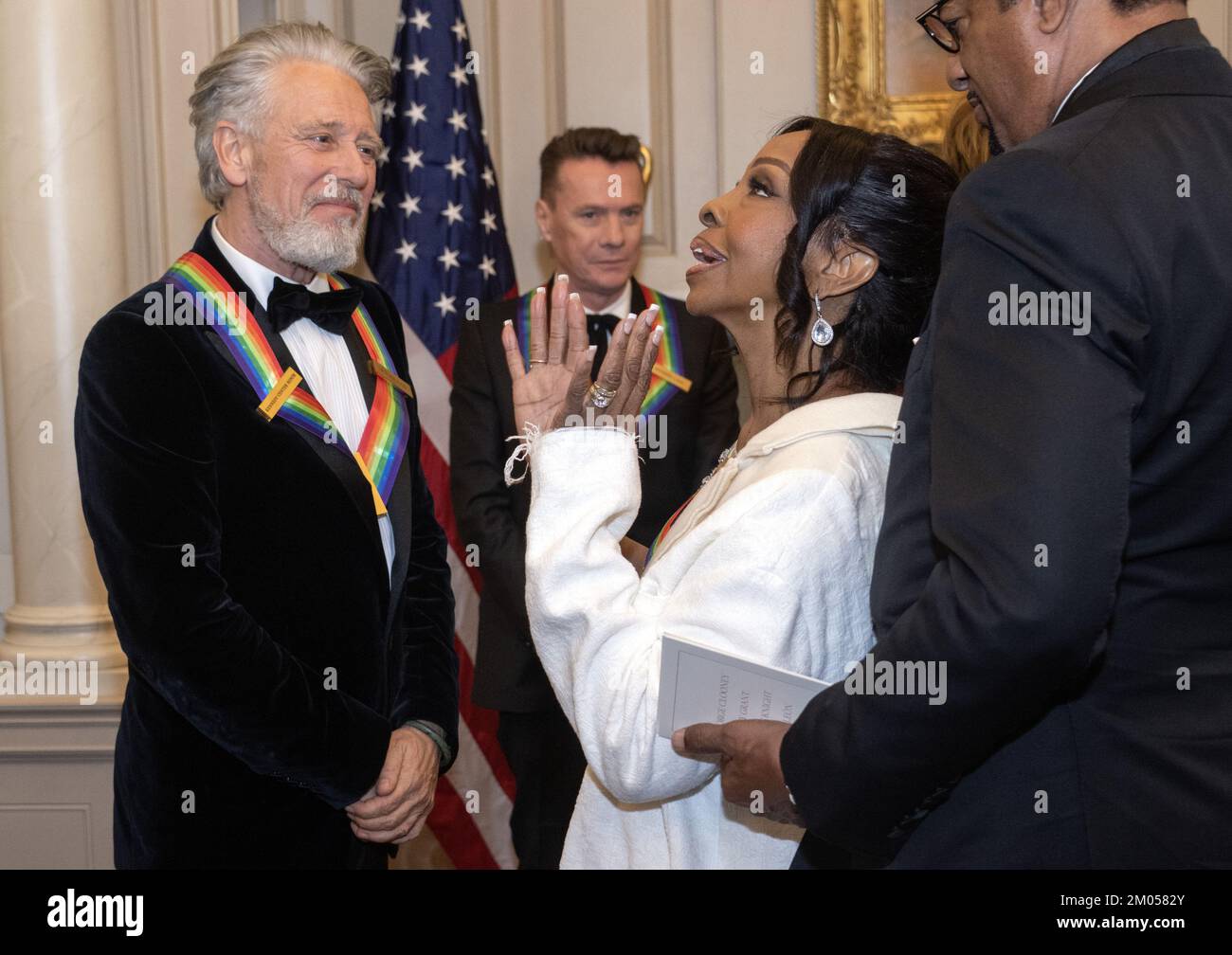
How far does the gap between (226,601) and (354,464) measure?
12.8 inches

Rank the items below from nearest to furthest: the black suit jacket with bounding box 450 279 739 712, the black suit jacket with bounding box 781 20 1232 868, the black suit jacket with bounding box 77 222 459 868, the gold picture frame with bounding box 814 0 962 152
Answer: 1. the black suit jacket with bounding box 781 20 1232 868
2. the black suit jacket with bounding box 77 222 459 868
3. the black suit jacket with bounding box 450 279 739 712
4. the gold picture frame with bounding box 814 0 962 152

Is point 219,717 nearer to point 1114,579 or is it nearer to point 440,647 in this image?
point 440,647

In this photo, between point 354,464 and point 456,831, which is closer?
point 354,464

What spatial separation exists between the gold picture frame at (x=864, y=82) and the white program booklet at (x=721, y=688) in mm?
3060

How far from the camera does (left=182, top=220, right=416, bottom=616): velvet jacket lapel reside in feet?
6.78

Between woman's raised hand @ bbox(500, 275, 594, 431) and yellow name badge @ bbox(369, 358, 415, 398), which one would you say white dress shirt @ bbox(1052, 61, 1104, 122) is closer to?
woman's raised hand @ bbox(500, 275, 594, 431)

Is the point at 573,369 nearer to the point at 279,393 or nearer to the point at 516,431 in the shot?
the point at 279,393

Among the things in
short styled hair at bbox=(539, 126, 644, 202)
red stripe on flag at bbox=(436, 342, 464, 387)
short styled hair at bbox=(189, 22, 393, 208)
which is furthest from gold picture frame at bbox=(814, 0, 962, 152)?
short styled hair at bbox=(189, 22, 393, 208)

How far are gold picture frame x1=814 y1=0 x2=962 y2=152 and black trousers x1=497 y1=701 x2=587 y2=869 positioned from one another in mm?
2211

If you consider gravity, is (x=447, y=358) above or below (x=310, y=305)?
below

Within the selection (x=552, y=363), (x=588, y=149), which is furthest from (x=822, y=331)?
(x=588, y=149)

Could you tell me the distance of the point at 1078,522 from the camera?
1146mm

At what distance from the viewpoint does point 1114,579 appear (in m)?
1.17
